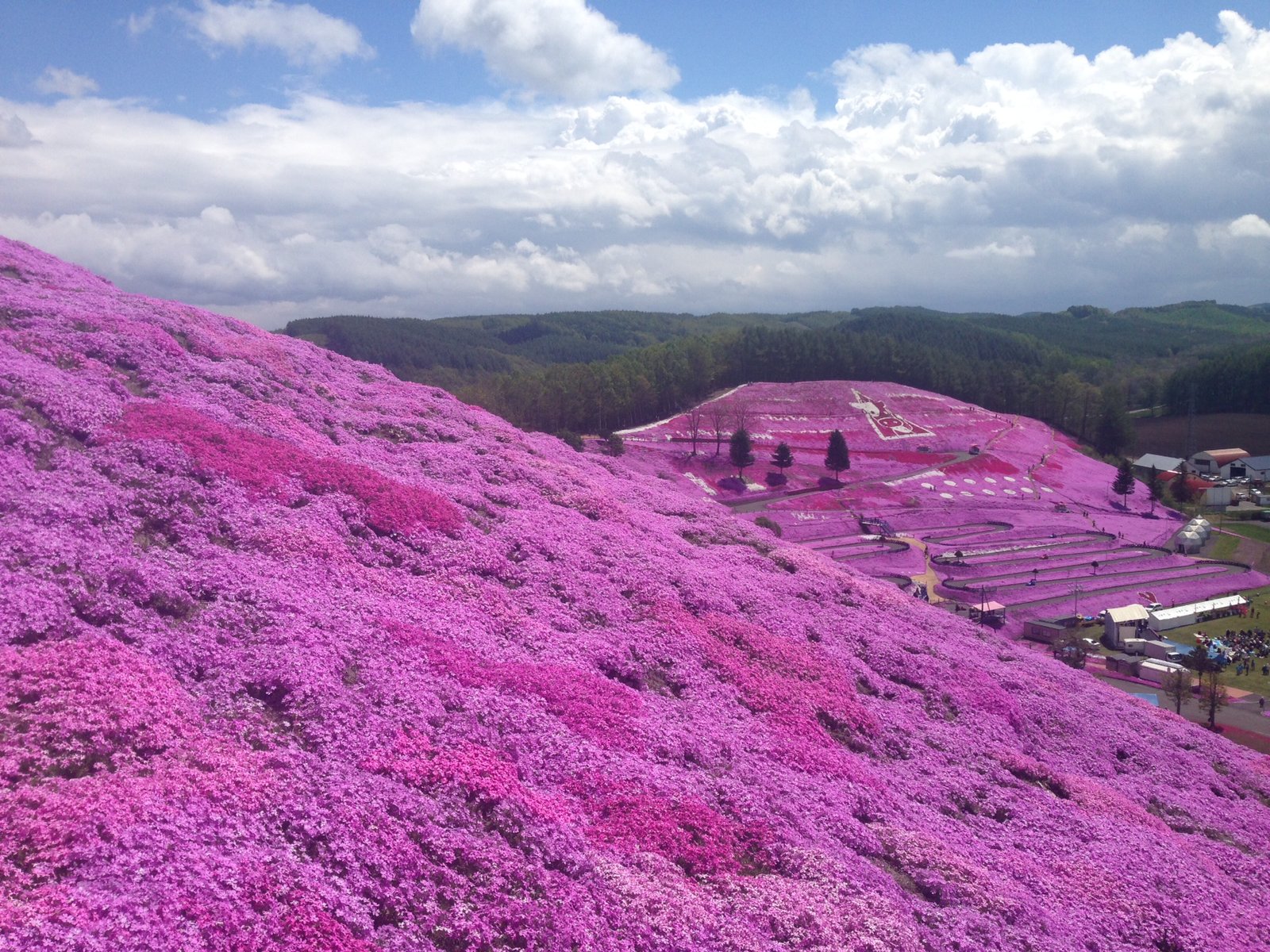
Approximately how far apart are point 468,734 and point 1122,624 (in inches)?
1966

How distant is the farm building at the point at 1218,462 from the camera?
112125 millimetres

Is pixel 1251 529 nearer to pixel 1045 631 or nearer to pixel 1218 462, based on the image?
pixel 1218 462

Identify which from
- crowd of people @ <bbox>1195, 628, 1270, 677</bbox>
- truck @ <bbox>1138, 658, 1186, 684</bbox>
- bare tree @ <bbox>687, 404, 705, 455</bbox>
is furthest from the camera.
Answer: bare tree @ <bbox>687, 404, 705, 455</bbox>

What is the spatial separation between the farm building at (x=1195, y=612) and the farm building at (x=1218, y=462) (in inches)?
2640

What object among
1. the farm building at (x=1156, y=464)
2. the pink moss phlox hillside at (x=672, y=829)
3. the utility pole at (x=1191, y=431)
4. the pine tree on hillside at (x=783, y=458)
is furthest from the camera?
the utility pole at (x=1191, y=431)

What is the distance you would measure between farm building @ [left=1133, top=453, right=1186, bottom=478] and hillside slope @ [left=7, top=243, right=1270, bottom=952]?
101289mm

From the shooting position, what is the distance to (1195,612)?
5416 cm

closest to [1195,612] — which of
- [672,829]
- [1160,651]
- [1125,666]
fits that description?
[1160,651]

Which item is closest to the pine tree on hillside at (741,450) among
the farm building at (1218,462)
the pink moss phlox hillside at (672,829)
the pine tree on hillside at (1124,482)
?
the pine tree on hillside at (1124,482)

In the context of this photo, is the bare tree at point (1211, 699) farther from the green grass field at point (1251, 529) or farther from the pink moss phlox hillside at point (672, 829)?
the green grass field at point (1251, 529)

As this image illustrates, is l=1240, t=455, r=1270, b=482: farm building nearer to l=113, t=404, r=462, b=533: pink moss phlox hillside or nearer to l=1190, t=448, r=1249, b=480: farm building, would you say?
l=1190, t=448, r=1249, b=480: farm building

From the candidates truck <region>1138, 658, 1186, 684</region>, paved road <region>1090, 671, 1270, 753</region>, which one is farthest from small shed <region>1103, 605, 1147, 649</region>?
paved road <region>1090, 671, 1270, 753</region>

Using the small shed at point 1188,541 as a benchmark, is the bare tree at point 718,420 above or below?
above

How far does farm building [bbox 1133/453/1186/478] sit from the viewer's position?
10894 centimetres
